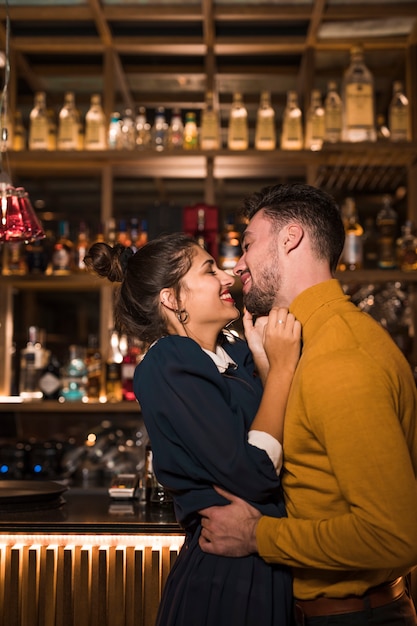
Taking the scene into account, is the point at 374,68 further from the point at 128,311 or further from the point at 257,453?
the point at 257,453

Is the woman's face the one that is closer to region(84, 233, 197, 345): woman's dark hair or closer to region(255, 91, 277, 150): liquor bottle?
region(84, 233, 197, 345): woman's dark hair

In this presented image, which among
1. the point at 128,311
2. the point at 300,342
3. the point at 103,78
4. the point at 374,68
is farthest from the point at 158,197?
the point at 300,342

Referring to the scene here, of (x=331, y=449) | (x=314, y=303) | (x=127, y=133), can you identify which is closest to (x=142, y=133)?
(x=127, y=133)

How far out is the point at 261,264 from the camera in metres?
1.53

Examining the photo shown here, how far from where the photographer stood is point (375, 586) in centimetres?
130

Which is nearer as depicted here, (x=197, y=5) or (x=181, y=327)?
(x=181, y=327)

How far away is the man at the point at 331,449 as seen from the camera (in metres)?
1.16

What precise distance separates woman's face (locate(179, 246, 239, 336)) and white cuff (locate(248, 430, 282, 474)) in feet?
1.30

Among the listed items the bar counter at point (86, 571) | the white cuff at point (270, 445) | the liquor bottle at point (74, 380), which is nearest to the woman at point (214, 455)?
the white cuff at point (270, 445)

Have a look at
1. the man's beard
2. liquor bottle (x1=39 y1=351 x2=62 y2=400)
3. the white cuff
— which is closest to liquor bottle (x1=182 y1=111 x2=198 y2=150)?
liquor bottle (x1=39 y1=351 x2=62 y2=400)

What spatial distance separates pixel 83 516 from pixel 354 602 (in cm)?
103

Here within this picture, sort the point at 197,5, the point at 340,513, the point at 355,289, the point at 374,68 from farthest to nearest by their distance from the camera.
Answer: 1. the point at 374,68
2. the point at 355,289
3. the point at 197,5
4. the point at 340,513

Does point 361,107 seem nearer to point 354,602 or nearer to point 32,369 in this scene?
point 32,369

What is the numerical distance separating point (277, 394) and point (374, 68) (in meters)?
2.68
